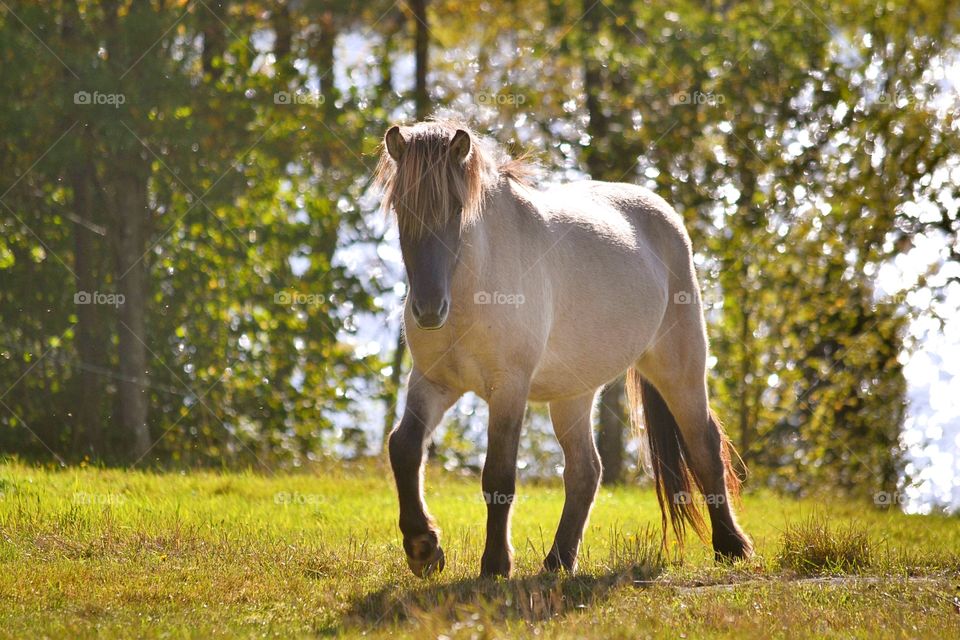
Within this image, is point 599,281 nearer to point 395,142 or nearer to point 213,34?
point 395,142

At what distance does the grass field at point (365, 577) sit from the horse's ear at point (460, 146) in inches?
92.7

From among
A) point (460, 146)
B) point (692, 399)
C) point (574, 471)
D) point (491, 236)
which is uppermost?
point (460, 146)

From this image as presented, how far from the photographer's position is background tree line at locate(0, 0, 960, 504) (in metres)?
11.5

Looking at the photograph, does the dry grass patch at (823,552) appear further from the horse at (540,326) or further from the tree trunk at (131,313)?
the tree trunk at (131,313)

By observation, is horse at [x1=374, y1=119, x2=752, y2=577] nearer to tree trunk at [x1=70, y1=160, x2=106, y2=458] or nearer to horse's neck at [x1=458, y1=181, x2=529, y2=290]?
horse's neck at [x1=458, y1=181, x2=529, y2=290]

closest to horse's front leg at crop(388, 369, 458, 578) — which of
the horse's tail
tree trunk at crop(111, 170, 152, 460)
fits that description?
the horse's tail

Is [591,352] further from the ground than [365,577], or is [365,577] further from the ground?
[591,352]

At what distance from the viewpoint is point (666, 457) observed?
816 cm

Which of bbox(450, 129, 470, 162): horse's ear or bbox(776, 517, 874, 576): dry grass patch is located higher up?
bbox(450, 129, 470, 162): horse's ear

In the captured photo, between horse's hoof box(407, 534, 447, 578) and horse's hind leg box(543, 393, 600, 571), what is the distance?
3.19 ft

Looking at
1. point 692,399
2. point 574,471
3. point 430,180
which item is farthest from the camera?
point 692,399

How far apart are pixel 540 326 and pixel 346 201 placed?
6.74 m

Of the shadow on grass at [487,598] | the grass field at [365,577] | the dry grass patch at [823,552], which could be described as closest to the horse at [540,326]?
the shadow on grass at [487,598]

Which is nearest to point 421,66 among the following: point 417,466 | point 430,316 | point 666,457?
point 666,457
